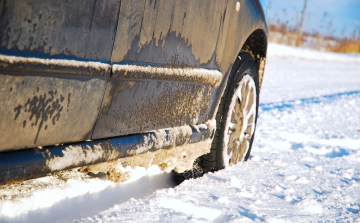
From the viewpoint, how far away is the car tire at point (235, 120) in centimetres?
224

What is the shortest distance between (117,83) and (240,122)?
1.24m

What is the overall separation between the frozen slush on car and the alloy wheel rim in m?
0.03

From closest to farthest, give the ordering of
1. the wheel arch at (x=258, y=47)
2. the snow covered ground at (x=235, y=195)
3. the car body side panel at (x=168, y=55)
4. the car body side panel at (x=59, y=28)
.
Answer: the car body side panel at (x=59, y=28)
the car body side panel at (x=168, y=55)
the snow covered ground at (x=235, y=195)
the wheel arch at (x=258, y=47)

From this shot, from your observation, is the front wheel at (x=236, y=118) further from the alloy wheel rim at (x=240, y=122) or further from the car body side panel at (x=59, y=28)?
the car body side panel at (x=59, y=28)

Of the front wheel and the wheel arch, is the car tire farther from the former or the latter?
the wheel arch

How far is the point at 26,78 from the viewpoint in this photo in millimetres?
1077

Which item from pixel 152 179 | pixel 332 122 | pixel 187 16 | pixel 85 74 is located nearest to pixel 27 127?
pixel 85 74

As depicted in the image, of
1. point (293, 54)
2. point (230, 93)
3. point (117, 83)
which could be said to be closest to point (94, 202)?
point (117, 83)

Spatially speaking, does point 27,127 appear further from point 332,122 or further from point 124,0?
point 332,122

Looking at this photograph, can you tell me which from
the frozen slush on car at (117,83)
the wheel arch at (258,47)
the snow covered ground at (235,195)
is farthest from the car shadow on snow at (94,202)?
the wheel arch at (258,47)

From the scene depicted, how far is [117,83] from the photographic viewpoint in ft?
4.57

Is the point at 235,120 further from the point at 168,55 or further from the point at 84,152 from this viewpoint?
the point at 84,152

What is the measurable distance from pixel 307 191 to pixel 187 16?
124cm

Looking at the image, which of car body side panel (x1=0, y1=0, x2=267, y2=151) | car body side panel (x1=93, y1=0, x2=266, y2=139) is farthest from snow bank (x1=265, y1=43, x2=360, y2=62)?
car body side panel (x1=0, y1=0, x2=267, y2=151)
